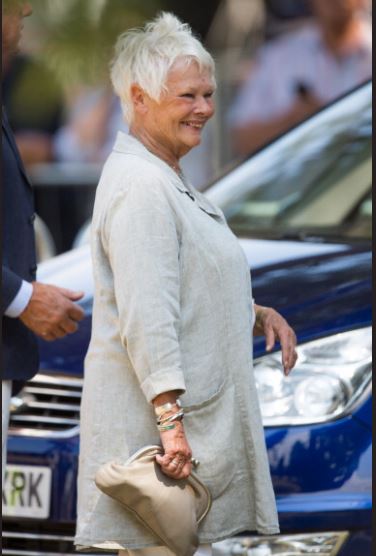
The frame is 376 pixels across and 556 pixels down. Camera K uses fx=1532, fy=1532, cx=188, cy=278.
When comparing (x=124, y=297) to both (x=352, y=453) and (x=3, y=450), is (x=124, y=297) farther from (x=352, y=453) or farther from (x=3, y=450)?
(x=352, y=453)

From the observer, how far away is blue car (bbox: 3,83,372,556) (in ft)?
13.4

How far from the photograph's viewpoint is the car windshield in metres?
5.80

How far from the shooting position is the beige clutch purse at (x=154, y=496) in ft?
11.1

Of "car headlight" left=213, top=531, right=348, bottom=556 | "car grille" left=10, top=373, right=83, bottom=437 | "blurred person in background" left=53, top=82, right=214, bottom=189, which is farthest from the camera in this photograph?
"blurred person in background" left=53, top=82, right=214, bottom=189

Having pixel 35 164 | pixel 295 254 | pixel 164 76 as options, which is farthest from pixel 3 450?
pixel 35 164

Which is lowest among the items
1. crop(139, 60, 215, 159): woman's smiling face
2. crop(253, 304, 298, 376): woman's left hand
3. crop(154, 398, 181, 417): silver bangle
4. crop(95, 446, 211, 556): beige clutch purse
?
crop(95, 446, 211, 556): beige clutch purse

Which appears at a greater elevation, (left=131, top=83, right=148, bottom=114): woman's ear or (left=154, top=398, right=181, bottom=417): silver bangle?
(left=131, top=83, right=148, bottom=114): woman's ear

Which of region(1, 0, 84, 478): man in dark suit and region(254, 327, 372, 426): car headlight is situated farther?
region(254, 327, 372, 426): car headlight

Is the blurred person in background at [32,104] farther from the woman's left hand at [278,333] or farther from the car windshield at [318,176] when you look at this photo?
the woman's left hand at [278,333]

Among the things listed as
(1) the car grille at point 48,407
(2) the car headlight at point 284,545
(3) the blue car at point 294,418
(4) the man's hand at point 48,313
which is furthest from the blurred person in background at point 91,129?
(4) the man's hand at point 48,313

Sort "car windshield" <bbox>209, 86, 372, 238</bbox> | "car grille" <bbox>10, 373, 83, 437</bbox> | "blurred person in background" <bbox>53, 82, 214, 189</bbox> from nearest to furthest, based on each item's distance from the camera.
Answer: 1. "car grille" <bbox>10, 373, 83, 437</bbox>
2. "car windshield" <bbox>209, 86, 372, 238</bbox>
3. "blurred person in background" <bbox>53, 82, 214, 189</bbox>

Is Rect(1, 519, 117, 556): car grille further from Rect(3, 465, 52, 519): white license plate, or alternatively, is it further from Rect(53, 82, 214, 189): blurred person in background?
Rect(53, 82, 214, 189): blurred person in background

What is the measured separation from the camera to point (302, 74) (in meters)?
9.09

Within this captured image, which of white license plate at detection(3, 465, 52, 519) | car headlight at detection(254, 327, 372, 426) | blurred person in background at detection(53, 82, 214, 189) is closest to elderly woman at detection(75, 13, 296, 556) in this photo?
car headlight at detection(254, 327, 372, 426)
